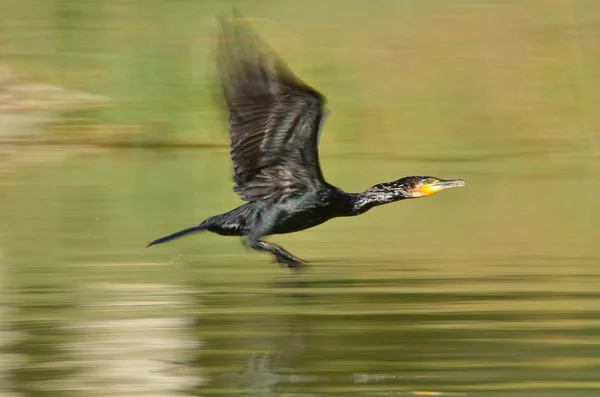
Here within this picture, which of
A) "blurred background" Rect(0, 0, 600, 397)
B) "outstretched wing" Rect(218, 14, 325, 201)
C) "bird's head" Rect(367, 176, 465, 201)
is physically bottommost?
"blurred background" Rect(0, 0, 600, 397)

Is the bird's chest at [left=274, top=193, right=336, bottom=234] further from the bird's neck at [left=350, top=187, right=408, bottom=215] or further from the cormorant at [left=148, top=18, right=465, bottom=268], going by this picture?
the bird's neck at [left=350, top=187, right=408, bottom=215]

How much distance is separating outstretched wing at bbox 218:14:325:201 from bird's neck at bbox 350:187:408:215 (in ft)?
1.07

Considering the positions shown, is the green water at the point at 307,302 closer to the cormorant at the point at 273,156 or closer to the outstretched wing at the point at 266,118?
the cormorant at the point at 273,156

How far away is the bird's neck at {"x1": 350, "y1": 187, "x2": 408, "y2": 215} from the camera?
1103 cm

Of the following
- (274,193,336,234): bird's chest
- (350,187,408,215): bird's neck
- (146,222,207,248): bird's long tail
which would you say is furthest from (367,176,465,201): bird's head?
(146,222,207,248): bird's long tail

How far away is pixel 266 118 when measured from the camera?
10398 mm

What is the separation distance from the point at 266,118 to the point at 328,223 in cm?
504

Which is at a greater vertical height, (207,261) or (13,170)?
(207,261)

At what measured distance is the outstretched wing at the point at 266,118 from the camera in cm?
999

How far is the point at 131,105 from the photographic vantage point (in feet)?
79.9

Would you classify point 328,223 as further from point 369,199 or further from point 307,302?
point 307,302

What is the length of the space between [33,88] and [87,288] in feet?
51.7

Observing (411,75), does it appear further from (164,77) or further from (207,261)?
(207,261)

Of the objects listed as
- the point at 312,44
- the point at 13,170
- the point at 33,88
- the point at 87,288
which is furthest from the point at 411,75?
the point at 87,288
